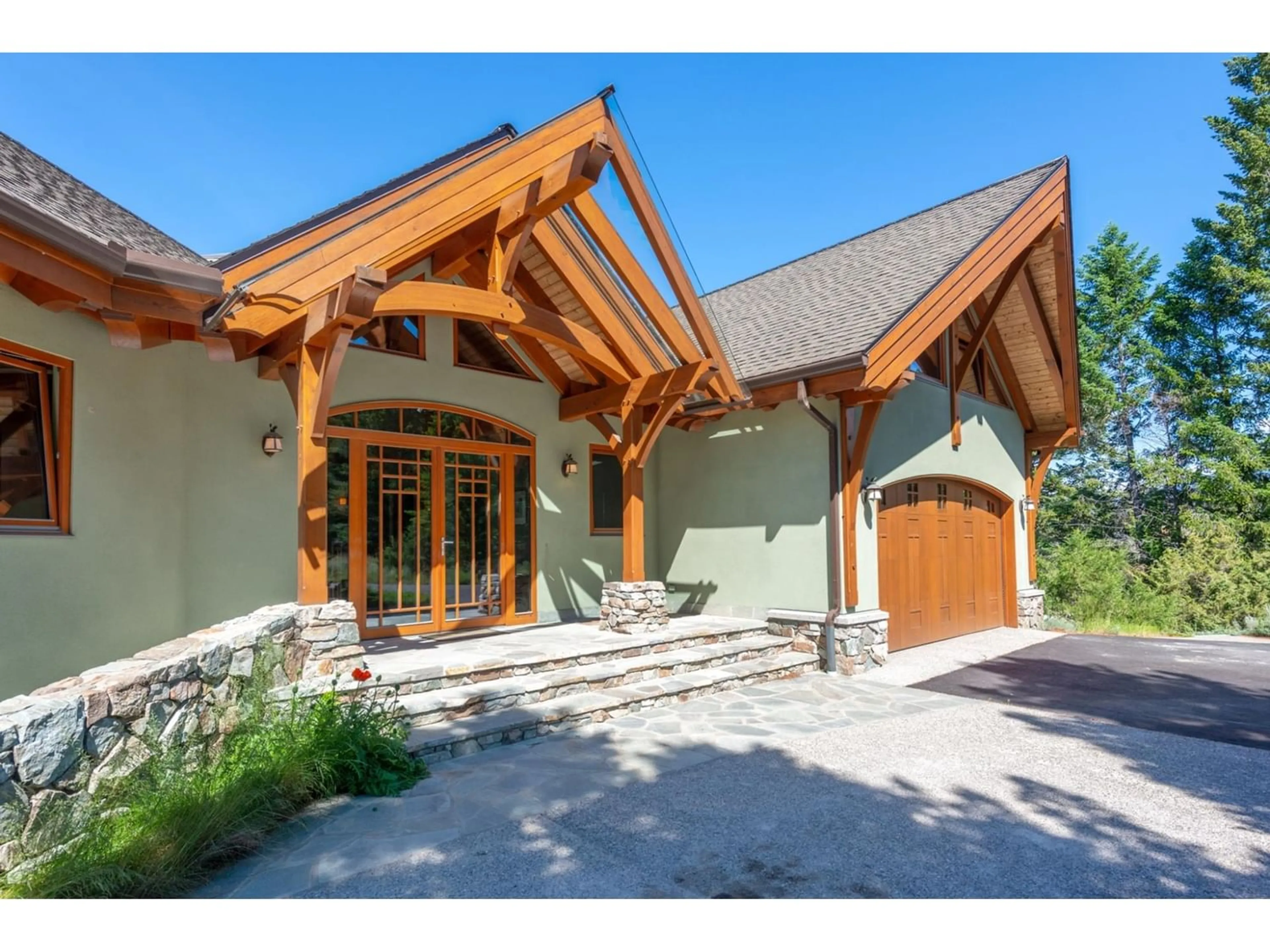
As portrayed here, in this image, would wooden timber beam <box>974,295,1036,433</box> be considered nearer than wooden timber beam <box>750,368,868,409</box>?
No

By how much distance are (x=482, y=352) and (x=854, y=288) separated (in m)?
5.25

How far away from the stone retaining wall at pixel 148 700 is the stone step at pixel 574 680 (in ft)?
2.15

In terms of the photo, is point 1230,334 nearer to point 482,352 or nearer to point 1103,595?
point 1103,595

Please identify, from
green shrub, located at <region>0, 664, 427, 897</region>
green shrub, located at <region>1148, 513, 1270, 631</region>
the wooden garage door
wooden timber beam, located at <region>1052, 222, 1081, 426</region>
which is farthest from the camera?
green shrub, located at <region>1148, 513, 1270, 631</region>

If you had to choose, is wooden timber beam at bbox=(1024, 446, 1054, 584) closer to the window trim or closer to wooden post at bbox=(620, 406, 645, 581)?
wooden post at bbox=(620, 406, 645, 581)

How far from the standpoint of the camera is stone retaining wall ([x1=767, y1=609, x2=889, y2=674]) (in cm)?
813

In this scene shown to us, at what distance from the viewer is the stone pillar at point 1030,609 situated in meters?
11.8

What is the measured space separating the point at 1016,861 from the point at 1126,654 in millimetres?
7631

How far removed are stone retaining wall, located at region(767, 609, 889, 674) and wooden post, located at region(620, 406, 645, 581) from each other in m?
1.87

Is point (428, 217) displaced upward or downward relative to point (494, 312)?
upward

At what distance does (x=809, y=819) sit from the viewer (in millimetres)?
4043

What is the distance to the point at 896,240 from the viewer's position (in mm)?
11305

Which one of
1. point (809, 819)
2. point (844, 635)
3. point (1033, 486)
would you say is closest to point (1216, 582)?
point (1033, 486)

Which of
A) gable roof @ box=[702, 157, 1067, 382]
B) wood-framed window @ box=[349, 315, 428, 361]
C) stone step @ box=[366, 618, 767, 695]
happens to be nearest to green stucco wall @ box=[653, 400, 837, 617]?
stone step @ box=[366, 618, 767, 695]
